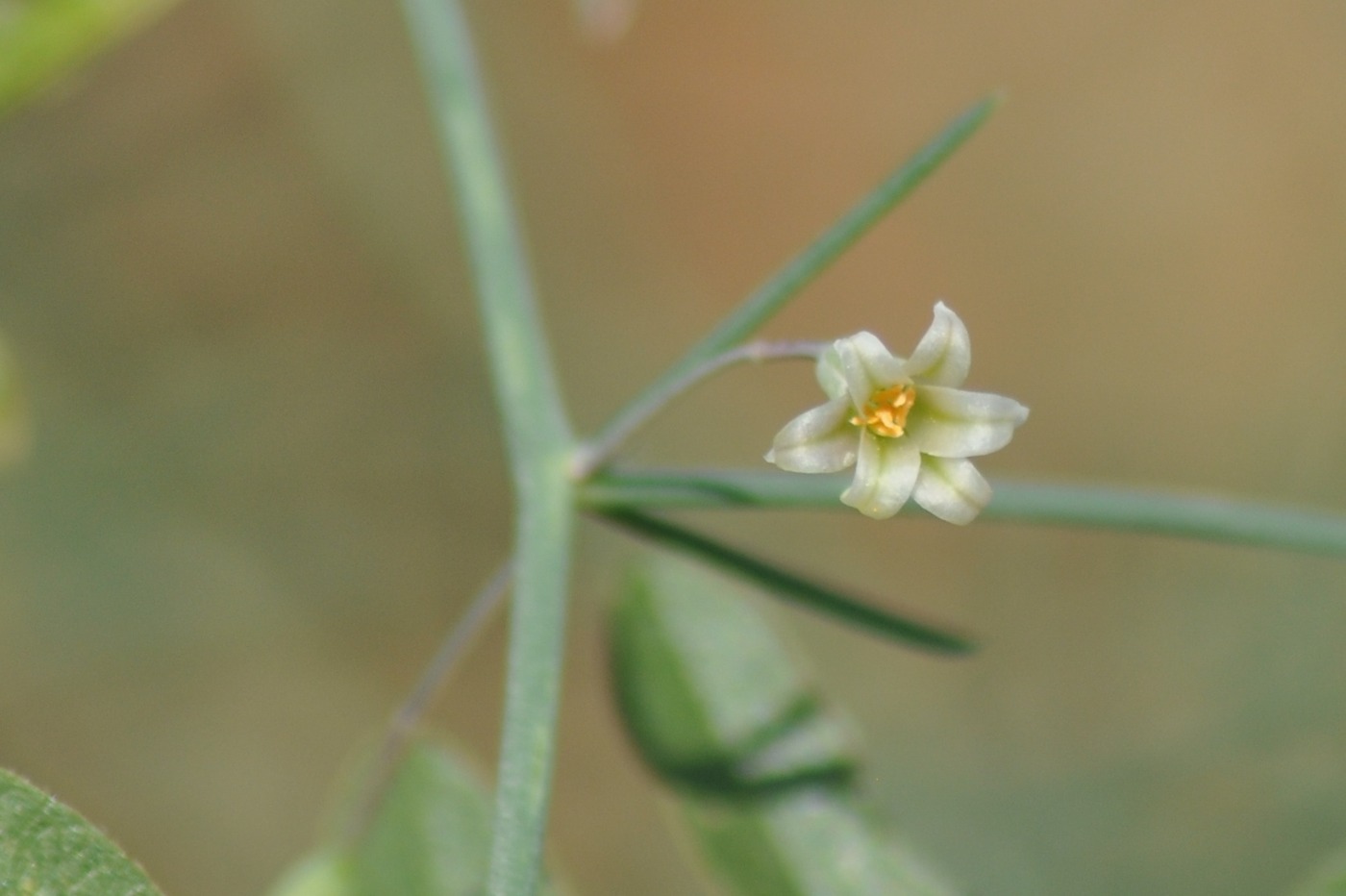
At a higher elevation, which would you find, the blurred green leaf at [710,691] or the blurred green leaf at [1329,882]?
the blurred green leaf at [710,691]

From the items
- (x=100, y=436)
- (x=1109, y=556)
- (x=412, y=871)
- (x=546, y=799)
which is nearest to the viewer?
(x=546, y=799)

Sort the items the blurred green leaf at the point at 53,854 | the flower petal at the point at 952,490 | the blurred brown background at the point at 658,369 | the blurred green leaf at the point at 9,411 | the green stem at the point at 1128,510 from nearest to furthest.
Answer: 1. the blurred green leaf at the point at 53,854
2. the flower petal at the point at 952,490
3. the green stem at the point at 1128,510
4. the blurred green leaf at the point at 9,411
5. the blurred brown background at the point at 658,369

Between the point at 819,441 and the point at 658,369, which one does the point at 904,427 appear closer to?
the point at 819,441

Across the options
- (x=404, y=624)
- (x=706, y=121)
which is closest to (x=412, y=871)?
(x=404, y=624)

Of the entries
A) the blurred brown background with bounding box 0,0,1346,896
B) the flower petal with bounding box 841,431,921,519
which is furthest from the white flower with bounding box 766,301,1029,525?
the blurred brown background with bounding box 0,0,1346,896

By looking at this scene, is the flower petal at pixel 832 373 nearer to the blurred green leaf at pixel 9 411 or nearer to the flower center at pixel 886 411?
the flower center at pixel 886 411

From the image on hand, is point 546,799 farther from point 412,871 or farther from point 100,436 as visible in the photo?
point 100,436

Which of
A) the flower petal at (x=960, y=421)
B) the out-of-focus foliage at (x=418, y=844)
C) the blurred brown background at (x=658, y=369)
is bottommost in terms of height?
the out-of-focus foliage at (x=418, y=844)

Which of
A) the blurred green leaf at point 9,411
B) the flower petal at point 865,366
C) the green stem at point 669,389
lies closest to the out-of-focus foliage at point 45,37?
the blurred green leaf at point 9,411
